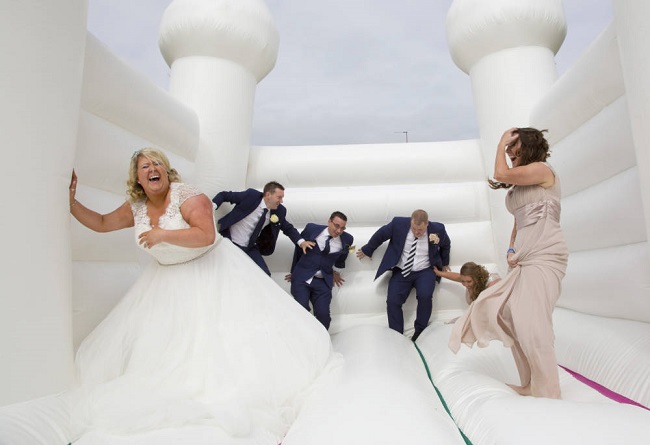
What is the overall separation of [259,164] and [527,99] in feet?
5.62

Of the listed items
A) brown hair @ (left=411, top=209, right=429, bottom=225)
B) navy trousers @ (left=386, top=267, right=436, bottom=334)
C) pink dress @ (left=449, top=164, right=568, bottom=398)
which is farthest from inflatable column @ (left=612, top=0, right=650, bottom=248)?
navy trousers @ (left=386, top=267, right=436, bottom=334)

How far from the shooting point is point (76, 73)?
1.22 meters

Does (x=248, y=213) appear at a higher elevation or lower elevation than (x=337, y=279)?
higher

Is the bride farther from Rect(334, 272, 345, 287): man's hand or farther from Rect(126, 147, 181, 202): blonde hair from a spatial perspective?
Rect(334, 272, 345, 287): man's hand

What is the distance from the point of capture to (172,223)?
133cm

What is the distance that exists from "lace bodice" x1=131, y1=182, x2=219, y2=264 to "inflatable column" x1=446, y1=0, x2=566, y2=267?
1883 millimetres

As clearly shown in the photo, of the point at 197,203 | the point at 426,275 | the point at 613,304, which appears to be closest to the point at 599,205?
the point at 613,304

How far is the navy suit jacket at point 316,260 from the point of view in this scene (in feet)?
8.16

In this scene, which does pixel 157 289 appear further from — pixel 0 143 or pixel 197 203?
pixel 0 143

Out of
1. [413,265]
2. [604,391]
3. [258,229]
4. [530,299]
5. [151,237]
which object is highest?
[258,229]

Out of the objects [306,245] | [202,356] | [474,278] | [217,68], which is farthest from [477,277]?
[217,68]

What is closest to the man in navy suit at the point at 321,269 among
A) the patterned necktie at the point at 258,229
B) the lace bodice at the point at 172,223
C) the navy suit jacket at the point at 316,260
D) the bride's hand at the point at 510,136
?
the navy suit jacket at the point at 316,260

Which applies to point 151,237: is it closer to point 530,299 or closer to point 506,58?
point 530,299

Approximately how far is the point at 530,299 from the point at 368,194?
5.39 ft
